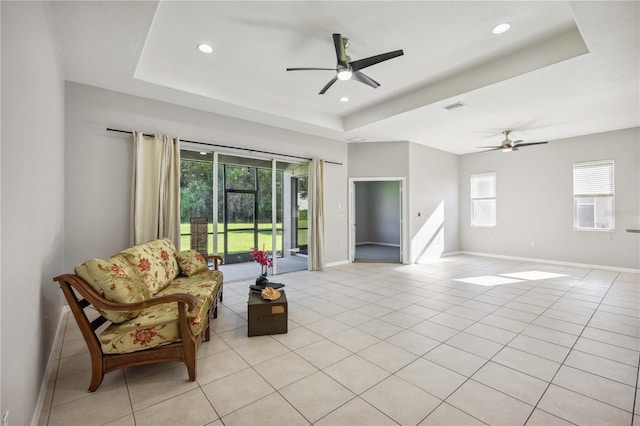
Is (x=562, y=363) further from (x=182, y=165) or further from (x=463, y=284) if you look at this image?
(x=182, y=165)

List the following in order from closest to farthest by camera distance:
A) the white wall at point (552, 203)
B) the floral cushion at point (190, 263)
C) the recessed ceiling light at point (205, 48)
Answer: the recessed ceiling light at point (205, 48), the floral cushion at point (190, 263), the white wall at point (552, 203)

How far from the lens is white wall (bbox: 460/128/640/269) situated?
5840 millimetres

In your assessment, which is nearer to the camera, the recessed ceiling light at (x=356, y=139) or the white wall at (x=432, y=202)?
the recessed ceiling light at (x=356, y=139)

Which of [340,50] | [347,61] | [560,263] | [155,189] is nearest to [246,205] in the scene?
[155,189]

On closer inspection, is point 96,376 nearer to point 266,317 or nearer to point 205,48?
point 266,317

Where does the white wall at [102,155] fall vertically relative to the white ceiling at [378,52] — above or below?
below

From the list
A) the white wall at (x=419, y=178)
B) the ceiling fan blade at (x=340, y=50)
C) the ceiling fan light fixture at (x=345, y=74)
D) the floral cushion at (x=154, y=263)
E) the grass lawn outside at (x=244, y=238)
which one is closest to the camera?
the floral cushion at (x=154, y=263)

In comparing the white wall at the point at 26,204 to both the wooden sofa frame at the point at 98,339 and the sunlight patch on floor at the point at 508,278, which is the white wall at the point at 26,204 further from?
the sunlight patch on floor at the point at 508,278

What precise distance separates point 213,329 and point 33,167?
217cm

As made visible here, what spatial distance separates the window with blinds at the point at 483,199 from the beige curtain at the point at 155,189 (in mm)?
7888

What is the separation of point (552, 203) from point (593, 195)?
29.1 inches

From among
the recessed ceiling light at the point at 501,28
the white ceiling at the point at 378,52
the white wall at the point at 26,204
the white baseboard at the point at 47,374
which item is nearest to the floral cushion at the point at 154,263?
the white wall at the point at 26,204

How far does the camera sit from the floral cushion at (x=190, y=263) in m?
3.51

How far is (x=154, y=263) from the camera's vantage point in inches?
117
